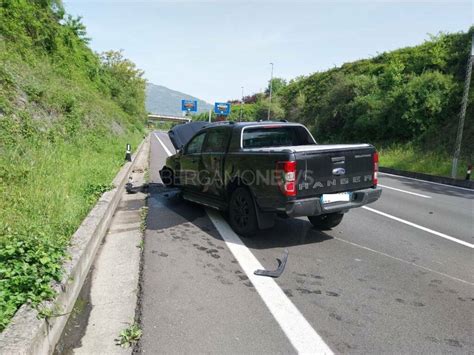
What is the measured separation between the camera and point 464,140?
19719 mm

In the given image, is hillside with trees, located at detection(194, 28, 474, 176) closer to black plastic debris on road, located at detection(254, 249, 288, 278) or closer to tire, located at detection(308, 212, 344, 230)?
tire, located at detection(308, 212, 344, 230)

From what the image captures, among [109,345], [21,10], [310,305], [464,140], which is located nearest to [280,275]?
[310,305]

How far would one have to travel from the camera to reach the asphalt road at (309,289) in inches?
126

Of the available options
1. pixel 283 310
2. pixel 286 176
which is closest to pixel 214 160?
pixel 286 176

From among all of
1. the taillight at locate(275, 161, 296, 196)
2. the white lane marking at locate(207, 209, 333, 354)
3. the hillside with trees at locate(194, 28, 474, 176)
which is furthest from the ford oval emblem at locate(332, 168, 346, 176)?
the hillside with trees at locate(194, 28, 474, 176)

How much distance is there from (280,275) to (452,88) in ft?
76.1

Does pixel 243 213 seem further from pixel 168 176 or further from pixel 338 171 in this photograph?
pixel 168 176

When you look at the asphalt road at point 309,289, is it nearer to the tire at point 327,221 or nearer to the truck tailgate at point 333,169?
the tire at point 327,221

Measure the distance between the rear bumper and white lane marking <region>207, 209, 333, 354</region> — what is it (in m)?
0.86

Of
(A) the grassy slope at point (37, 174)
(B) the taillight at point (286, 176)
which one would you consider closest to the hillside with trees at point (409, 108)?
(B) the taillight at point (286, 176)

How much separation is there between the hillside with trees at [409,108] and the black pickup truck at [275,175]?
12.3 metres

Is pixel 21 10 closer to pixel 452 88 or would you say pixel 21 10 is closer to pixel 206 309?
pixel 206 309

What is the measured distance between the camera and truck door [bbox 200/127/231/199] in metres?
6.51

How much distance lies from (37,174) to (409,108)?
22413 millimetres
